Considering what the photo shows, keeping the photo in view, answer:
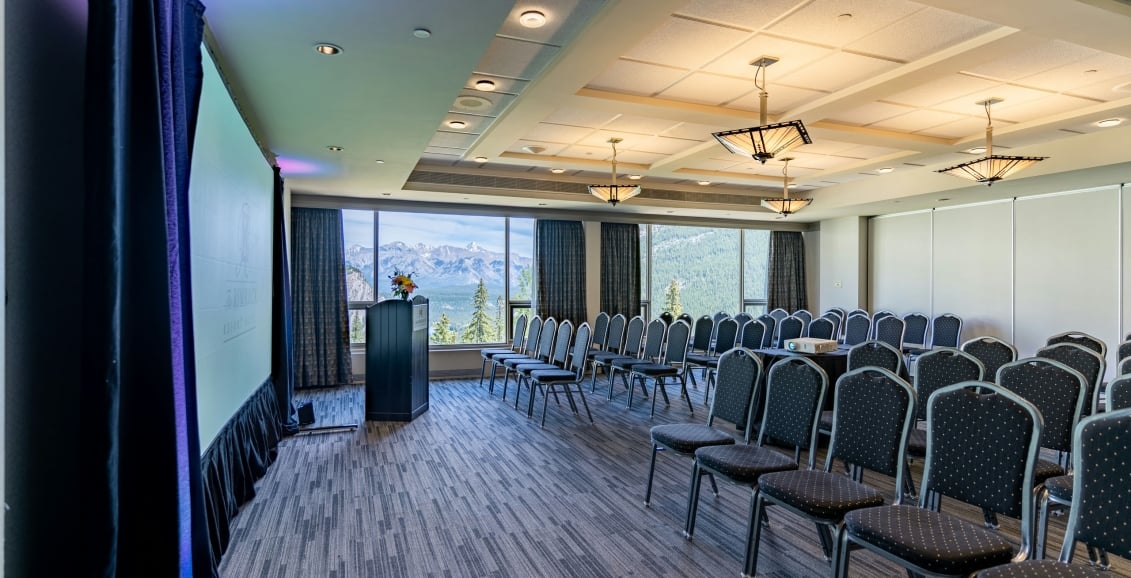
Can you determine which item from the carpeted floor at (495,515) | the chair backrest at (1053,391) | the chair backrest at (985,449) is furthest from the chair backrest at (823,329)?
the chair backrest at (985,449)

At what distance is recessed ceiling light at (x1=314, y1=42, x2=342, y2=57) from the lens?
2957 millimetres

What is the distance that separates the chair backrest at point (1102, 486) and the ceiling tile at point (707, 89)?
3241 millimetres

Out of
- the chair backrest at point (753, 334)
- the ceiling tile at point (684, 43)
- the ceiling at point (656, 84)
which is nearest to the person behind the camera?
the ceiling at point (656, 84)

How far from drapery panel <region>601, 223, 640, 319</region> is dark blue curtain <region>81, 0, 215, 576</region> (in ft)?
27.1

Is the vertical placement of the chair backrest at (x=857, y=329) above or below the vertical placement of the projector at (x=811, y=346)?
below

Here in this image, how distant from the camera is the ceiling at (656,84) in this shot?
9.90ft

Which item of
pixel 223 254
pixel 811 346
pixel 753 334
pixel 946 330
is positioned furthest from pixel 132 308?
pixel 946 330

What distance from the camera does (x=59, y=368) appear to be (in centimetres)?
143

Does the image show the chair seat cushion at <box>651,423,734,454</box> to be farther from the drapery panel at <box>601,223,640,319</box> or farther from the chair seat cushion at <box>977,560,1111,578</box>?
the drapery panel at <box>601,223,640,319</box>

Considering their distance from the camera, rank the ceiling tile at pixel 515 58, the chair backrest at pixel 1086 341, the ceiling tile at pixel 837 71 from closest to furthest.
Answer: the ceiling tile at pixel 515 58
the ceiling tile at pixel 837 71
the chair backrest at pixel 1086 341

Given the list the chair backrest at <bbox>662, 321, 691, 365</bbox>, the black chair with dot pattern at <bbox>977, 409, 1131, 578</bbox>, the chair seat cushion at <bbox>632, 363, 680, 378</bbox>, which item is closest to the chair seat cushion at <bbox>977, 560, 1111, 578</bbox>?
the black chair with dot pattern at <bbox>977, 409, 1131, 578</bbox>

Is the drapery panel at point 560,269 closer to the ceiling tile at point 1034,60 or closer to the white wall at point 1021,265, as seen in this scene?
the white wall at point 1021,265

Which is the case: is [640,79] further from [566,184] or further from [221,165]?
[566,184]

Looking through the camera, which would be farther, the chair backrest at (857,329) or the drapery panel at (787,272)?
the drapery panel at (787,272)
